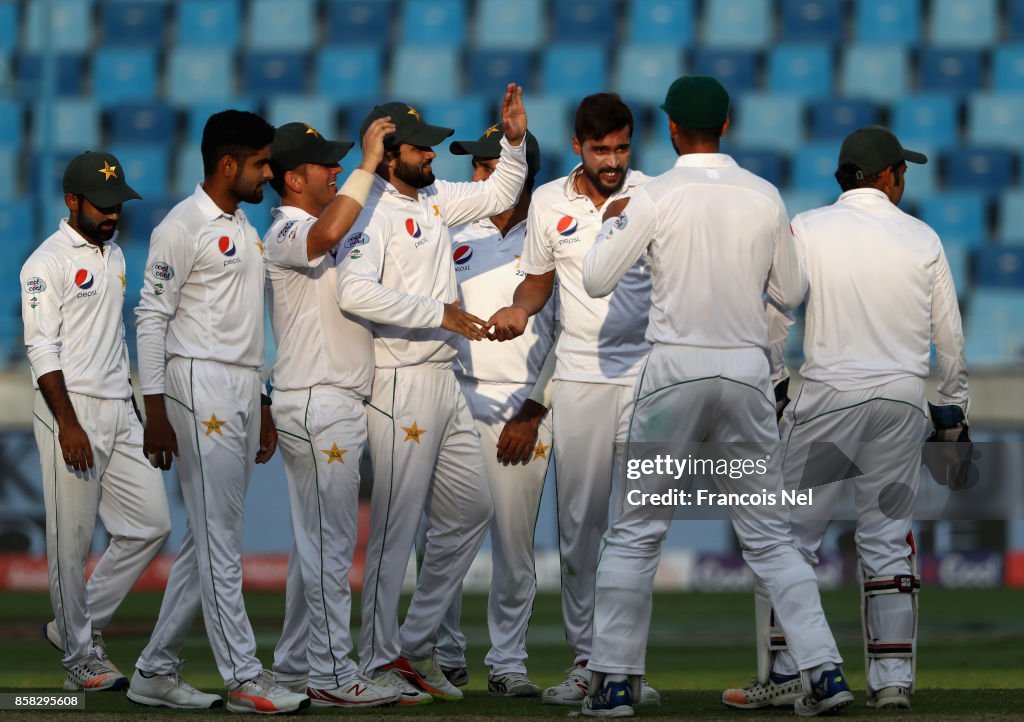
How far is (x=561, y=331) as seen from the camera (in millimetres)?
6539

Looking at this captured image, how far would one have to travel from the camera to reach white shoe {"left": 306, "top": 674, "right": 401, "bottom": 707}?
5730mm

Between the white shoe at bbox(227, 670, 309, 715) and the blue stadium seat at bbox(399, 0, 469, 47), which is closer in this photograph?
the white shoe at bbox(227, 670, 309, 715)

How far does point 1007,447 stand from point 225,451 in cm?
1028

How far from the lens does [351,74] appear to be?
62.1 ft

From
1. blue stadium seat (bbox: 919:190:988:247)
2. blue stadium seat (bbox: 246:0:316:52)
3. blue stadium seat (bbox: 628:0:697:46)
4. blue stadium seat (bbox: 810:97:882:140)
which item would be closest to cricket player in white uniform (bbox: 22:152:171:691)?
blue stadium seat (bbox: 919:190:988:247)

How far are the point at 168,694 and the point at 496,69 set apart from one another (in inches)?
548

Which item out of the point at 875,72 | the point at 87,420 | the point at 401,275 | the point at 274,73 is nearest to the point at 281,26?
the point at 274,73

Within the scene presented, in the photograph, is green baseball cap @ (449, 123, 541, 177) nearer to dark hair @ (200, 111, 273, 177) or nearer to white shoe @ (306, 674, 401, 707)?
dark hair @ (200, 111, 273, 177)

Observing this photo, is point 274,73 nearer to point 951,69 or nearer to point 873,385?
point 951,69

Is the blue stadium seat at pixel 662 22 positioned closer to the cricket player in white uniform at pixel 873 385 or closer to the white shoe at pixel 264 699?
the cricket player in white uniform at pixel 873 385

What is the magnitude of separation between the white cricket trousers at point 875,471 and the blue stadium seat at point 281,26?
48.4 feet

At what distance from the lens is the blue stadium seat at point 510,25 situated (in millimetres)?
19203

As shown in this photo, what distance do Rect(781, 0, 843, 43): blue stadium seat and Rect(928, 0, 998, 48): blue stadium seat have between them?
1.21 meters

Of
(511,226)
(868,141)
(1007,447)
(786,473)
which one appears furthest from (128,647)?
(1007,447)
